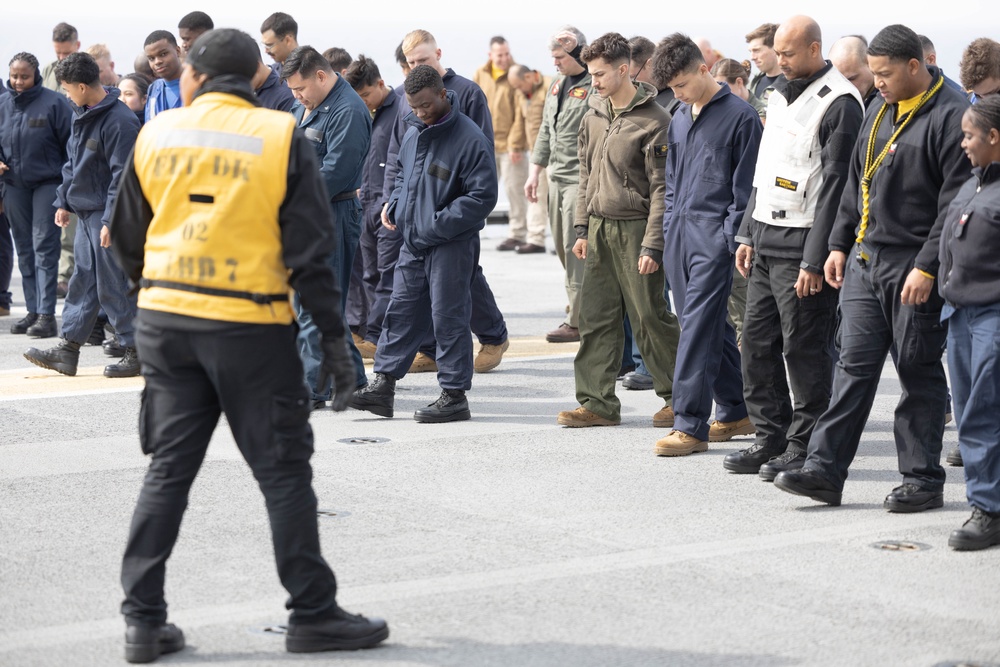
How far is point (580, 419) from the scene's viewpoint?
836 cm

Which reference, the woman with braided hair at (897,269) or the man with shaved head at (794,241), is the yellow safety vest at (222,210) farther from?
the man with shaved head at (794,241)

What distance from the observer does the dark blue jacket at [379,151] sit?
10.9 m

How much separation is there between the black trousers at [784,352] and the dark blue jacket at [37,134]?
6629 mm

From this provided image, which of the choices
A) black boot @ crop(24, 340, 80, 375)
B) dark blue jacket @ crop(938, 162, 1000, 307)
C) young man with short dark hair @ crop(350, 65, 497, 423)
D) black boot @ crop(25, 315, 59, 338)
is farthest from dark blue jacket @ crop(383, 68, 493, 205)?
dark blue jacket @ crop(938, 162, 1000, 307)

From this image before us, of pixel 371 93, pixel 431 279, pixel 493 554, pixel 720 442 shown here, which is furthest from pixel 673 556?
pixel 371 93

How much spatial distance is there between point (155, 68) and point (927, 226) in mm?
6287

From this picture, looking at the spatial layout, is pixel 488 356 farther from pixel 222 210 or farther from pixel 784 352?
pixel 222 210

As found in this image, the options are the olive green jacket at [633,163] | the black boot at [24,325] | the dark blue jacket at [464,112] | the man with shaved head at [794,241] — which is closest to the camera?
the man with shaved head at [794,241]

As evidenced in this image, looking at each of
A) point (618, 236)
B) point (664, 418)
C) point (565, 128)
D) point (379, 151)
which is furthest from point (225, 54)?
point (565, 128)

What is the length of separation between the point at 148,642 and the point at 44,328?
7720 mm

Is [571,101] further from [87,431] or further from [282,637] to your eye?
[282,637]

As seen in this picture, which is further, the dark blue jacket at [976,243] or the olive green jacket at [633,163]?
the olive green jacket at [633,163]

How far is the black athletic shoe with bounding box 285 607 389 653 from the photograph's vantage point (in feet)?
15.2

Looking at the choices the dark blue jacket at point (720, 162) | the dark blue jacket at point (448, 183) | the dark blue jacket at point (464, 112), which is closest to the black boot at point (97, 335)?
the dark blue jacket at point (464, 112)
